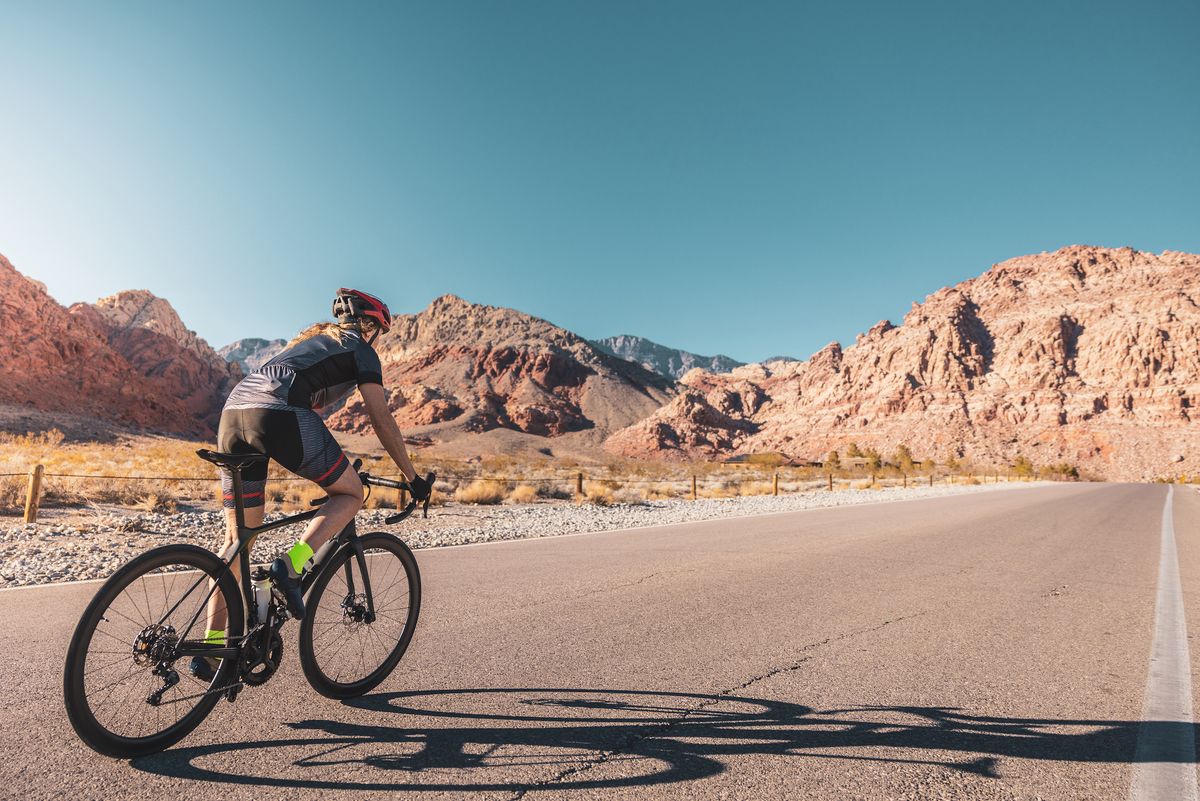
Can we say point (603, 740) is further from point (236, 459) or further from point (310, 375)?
point (310, 375)

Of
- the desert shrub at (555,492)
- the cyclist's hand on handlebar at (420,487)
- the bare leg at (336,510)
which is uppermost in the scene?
the cyclist's hand on handlebar at (420,487)

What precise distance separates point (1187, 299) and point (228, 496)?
4980 inches

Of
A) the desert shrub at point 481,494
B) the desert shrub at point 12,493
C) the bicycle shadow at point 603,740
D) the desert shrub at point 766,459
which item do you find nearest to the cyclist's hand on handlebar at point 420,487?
the bicycle shadow at point 603,740

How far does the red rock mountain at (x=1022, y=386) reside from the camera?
79438mm

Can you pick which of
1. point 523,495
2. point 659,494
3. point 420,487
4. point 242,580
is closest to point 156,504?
point 523,495

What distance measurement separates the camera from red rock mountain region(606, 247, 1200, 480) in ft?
261

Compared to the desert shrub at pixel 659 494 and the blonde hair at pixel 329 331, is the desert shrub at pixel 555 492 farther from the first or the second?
the blonde hair at pixel 329 331

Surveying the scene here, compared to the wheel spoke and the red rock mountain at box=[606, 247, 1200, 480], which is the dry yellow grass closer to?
the wheel spoke

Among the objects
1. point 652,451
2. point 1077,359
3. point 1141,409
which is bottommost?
point 652,451

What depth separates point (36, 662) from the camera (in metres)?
3.48

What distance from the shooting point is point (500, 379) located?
109 m

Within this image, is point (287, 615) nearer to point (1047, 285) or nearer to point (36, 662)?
point (36, 662)

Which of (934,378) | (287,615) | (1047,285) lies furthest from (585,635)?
(1047,285)

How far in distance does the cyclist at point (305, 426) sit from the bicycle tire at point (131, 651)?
0.07 meters
